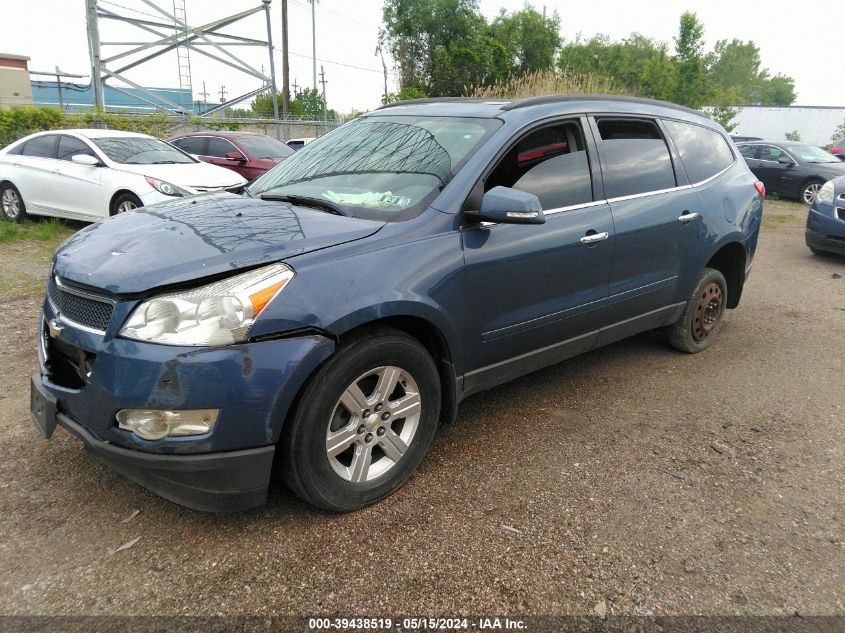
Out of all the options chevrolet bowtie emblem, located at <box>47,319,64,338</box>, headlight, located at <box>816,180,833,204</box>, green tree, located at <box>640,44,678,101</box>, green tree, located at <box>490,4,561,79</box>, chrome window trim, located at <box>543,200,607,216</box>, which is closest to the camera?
chevrolet bowtie emblem, located at <box>47,319,64,338</box>

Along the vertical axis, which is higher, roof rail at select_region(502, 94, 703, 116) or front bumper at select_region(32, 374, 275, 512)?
roof rail at select_region(502, 94, 703, 116)

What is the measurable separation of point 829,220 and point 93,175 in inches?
389

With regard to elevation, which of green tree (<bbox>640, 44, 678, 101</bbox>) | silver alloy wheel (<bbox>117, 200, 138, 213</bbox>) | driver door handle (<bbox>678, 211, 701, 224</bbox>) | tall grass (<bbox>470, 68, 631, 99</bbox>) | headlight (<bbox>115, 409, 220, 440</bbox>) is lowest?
silver alloy wheel (<bbox>117, 200, 138, 213</bbox>)

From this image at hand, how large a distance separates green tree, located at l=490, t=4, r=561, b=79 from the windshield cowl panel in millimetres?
32223

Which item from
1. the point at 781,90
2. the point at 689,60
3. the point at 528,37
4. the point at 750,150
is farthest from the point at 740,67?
the point at 750,150

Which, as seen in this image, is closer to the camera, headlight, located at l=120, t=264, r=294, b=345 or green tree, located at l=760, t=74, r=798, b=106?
headlight, located at l=120, t=264, r=294, b=345

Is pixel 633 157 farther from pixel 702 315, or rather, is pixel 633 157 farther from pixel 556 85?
pixel 556 85

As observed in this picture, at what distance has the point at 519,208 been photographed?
283cm

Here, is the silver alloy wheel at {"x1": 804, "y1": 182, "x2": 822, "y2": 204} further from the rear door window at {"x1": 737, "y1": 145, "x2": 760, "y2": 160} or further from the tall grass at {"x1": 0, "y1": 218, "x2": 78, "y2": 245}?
the tall grass at {"x1": 0, "y1": 218, "x2": 78, "y2": 245}

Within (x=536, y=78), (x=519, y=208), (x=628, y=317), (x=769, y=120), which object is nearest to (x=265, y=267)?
(x=519, y=208)

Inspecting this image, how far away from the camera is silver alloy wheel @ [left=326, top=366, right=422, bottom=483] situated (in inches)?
102

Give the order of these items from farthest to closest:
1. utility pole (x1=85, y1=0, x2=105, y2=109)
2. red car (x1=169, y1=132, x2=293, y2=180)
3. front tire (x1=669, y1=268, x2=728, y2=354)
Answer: utility pole (x1=85, y1=0, x2=105, y2=109) < red car (x1=169, y1=132, x2=293, y2=180) < front tire (x1=669, y1=268, x2=728, y2=354)

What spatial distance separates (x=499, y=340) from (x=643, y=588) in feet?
4.28

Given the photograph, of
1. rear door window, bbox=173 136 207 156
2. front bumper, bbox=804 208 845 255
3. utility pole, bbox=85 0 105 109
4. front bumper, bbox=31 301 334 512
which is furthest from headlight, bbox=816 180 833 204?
utility pole, bbox=85 0 105 109
